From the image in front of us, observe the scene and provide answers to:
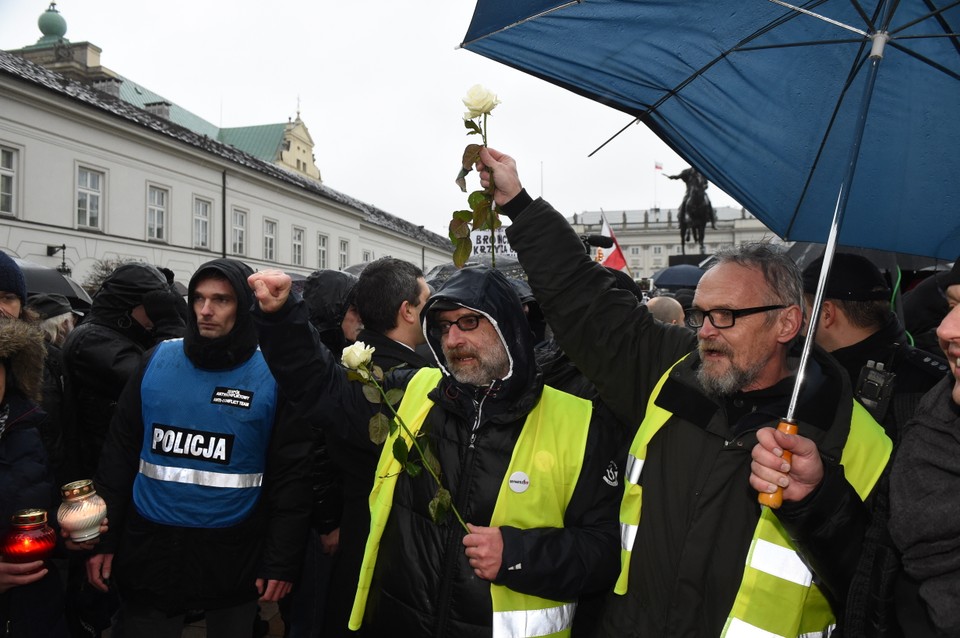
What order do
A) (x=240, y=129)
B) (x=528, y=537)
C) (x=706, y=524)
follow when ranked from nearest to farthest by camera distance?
(x=706, y=524)
(x=528, y=537)
(x=240, y=129)

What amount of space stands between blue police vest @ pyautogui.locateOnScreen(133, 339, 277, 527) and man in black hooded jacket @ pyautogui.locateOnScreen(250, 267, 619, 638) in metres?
0.47

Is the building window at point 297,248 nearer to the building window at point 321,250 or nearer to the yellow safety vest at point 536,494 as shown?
the building window at point 321,250

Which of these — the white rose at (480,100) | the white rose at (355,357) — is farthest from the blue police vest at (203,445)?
the white rose at (480,100)

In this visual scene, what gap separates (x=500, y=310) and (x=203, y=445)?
1.33 m

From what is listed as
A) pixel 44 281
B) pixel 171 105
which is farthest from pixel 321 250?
pixel 44 281

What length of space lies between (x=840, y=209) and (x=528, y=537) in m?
1.19

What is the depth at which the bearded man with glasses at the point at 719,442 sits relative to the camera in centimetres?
167

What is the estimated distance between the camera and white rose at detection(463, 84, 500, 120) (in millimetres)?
1870

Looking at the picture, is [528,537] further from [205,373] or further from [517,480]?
[205,373]

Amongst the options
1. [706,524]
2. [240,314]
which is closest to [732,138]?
[706,524]

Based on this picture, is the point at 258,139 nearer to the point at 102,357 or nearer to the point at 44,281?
the point at 44,281

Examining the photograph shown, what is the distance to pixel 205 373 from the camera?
2.80m

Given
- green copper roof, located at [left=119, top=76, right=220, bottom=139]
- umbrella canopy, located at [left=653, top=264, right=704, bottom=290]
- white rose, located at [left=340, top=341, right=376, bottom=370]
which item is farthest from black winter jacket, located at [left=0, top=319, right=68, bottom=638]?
green copper roof, located at [left=119, top=76, right=220, bottom=139]

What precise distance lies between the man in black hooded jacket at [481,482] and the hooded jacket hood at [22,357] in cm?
98
